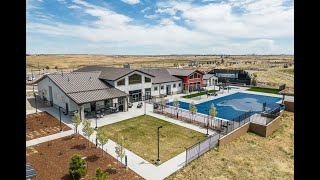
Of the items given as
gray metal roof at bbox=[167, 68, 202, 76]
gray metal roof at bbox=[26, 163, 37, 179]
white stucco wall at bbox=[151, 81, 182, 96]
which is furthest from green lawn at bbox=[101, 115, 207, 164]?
gray metal roof at bbox=[167, 68, 202, 76]

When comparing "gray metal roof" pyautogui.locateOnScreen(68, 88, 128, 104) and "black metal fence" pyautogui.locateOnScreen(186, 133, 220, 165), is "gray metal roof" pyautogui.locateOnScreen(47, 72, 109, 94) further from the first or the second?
"black metal fence" pyautogui.locateOnScreen(186, 133, 220, 165)

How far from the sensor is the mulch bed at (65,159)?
20.0m

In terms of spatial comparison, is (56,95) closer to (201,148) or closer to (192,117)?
(192,117)

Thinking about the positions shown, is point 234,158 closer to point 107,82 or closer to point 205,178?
point 205,178

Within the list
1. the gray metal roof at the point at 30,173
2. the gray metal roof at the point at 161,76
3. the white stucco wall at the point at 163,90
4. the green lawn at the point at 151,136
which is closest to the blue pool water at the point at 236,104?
the white stucco wall at the point at 163,90

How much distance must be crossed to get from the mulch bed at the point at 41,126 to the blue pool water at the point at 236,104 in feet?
71.9

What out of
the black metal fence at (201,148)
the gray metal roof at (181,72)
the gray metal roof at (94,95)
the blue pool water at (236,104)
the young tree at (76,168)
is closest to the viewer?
the young tree at (76,168)

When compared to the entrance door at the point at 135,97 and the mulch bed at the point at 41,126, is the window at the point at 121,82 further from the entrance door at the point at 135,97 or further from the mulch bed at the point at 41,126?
the mulch bed at the point at 41,126

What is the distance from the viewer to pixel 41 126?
3219 cm

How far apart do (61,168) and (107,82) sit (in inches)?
955

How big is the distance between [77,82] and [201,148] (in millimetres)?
26083

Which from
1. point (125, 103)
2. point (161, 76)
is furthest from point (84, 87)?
point (161, 76)

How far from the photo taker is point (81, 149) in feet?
82.3

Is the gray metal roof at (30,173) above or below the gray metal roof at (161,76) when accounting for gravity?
below
